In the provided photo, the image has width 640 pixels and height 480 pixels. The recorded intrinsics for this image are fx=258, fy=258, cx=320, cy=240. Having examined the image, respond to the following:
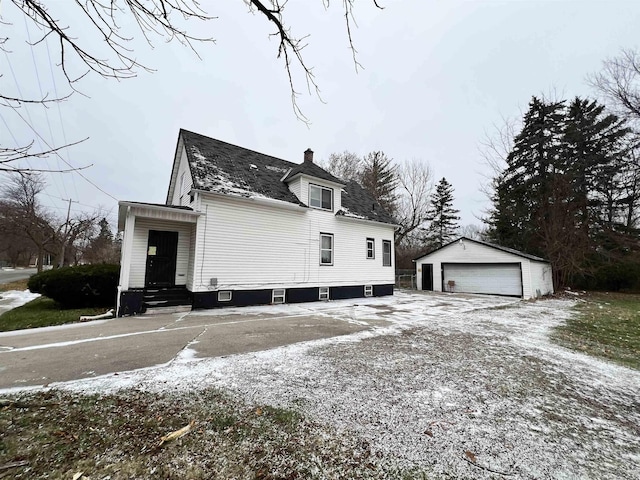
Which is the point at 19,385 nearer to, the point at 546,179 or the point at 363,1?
the point at 363,1

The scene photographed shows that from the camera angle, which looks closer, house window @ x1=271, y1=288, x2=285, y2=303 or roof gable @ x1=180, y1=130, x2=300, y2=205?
roof gable @ x1=180, y1=130, x2=300, y2=205

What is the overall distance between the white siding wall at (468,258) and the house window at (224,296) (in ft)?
47.2

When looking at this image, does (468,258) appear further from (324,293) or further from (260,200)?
(260,200)

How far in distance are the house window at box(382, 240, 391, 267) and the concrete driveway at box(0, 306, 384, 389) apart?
7564 millimetres

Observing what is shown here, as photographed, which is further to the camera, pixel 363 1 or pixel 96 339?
pixel 96 339

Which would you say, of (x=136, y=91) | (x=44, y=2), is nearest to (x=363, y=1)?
(x=44, y=2)

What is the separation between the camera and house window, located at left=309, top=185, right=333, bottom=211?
12.2 metres

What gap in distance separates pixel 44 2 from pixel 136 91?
4.57 feet

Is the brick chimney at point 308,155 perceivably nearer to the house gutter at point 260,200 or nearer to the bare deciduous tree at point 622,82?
the house gutter at point 260,200

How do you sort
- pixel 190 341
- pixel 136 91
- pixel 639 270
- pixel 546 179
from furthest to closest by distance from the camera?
pixel 546 179, pixel 639 270, pixel 190 341, pixel 136 91

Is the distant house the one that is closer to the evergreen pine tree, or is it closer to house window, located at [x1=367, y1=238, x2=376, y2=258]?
house window, located at [x1=367, y1=238, x2=376, y2=258]

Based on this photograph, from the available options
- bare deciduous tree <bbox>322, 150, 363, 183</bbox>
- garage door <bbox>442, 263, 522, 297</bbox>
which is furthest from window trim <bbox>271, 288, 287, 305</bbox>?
bare deciduous tree <bbox>322, 150, 363, 183</bbox>

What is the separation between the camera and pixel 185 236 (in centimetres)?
979

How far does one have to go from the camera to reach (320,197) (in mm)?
12453
